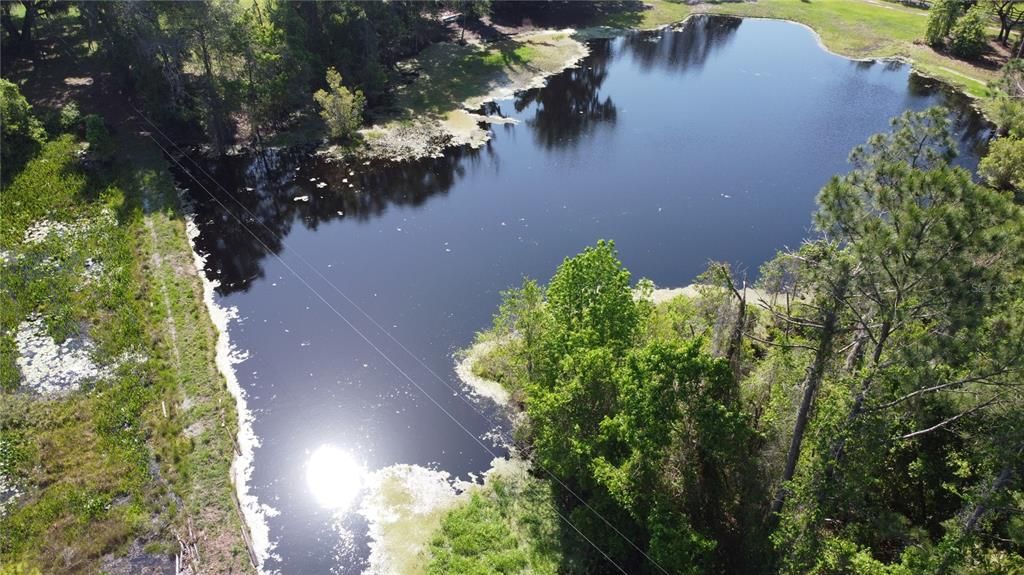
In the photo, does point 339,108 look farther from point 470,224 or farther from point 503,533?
point 503,533

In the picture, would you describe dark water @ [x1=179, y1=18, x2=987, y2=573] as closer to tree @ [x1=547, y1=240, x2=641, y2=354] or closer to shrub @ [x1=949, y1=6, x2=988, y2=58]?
shrub @ [x1=949, y1=6, x2=988, y2=58]

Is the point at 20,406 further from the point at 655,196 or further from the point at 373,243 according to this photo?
the point at 655,196

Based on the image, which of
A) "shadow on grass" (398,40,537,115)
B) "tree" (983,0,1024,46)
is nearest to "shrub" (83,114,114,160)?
"shadow on grass" (398,40,537,115)

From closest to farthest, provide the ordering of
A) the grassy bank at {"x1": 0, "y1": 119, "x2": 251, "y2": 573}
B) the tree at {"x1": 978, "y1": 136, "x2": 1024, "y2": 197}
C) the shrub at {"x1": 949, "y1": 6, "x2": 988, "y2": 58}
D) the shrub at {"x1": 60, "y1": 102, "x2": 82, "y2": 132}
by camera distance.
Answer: the grassy bank at {"x1": 0, "y1": 119, "x2": 251, "y2": 573}
the tree at {"x1": 978, "y1": 136, "x2": 1024, "y2": 197}
the shrub at {"x1": 60, "y1": 102, "x2": 82, "y2": 132}
the shrub at {"x1": 949, "y1": 6, "x2": 988, "y2": 58}

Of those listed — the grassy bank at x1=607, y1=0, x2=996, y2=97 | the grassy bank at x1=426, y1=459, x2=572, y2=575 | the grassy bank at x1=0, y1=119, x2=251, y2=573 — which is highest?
the grassy bank at x1=607, y1=0, x2=996, y2=97

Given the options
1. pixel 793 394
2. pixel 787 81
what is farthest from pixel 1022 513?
pixel 787 81

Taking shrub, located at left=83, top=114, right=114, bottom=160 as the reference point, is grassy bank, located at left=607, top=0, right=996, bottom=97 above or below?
above

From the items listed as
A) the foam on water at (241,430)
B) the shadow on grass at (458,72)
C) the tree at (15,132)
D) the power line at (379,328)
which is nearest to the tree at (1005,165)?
the power line at (379,328)
